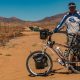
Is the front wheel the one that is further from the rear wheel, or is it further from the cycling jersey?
the cycling jersey

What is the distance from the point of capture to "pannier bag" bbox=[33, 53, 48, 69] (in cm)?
1104

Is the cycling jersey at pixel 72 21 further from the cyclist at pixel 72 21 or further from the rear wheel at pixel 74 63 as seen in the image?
the rear wheel at pixel 74 63

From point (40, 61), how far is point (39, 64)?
3.7 inches

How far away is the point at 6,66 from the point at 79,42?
3520mm

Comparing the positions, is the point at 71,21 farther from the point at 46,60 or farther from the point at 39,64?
the point at 39,64

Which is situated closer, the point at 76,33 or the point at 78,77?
the point at 78,77

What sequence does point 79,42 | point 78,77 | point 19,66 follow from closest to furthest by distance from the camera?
point 78,77 → point 79,42 → point 19,66

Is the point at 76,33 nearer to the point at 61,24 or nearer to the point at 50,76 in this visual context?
the point at 61,24

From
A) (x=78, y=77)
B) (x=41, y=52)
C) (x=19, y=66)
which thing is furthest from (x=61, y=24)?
(x=19, y=66)

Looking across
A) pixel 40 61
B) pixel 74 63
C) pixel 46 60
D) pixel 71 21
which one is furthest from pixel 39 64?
pixel 71 21

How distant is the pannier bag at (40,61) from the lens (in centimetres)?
1104

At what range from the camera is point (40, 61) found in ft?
36.4

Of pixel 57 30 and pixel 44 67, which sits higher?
pixel 57 30

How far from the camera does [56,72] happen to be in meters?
11.4
